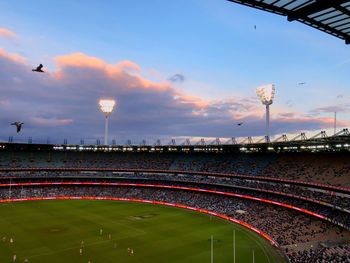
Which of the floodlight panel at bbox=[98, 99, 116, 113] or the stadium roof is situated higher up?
the floodlight panel at bbox=[98, 99, 116, 113]

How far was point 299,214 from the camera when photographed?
197 ft

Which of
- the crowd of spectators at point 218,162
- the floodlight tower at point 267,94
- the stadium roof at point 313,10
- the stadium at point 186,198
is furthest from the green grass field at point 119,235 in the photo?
the stadium roof at point 313,10

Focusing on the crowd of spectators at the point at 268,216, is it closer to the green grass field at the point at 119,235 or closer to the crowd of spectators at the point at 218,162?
the green grass field at the point at 119,235

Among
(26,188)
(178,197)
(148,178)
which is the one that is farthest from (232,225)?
(26,188)

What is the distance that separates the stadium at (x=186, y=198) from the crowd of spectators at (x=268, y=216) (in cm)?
25

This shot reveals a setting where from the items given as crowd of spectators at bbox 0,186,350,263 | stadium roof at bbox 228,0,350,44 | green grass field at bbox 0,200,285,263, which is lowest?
green grass field at bbox 0,200,285,263

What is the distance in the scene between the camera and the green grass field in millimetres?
44594

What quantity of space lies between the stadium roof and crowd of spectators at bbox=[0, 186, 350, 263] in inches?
1326

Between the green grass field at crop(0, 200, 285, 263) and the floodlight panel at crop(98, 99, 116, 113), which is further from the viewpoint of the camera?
the floodlight panel at crop(98, 99, 116, 113)

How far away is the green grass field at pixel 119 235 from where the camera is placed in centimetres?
4459

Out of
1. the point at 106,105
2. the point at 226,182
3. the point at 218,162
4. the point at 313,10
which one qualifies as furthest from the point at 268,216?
the point at 106,105

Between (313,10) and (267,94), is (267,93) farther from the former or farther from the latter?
(313,10)

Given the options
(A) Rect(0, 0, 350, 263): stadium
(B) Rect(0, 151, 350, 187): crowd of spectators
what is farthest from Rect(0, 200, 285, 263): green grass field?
(B) Rect(0, 151, 350, 187): crowd of spectators

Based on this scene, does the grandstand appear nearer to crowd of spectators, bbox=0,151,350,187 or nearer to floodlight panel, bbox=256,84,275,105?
crowd of spectators, bbox=0,151,350,187
